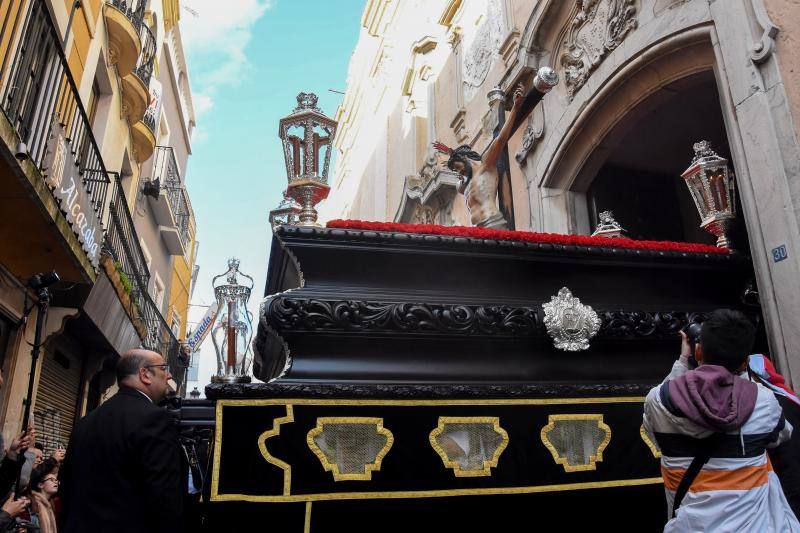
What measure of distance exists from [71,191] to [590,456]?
595 cm

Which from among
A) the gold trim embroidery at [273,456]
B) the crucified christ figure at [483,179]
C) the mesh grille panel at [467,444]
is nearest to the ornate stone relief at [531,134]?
the crucified christ figure at [483,179]

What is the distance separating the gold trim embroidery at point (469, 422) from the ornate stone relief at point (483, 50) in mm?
7562

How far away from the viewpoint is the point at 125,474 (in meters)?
2.49

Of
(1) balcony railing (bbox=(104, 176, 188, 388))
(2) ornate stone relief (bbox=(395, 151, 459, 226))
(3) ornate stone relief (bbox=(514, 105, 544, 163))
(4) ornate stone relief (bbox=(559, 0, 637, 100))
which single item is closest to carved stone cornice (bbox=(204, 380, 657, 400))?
(4) ornate stone relief (bbox=(559, 0, 637, 100))

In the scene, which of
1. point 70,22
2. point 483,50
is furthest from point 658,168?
point 70,22

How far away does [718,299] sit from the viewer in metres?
3.63

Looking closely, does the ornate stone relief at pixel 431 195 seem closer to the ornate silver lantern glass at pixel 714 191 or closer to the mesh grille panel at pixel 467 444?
the ornate silver lantern glass at pixel 714 191

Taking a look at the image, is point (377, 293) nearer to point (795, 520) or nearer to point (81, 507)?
point (81, 507)

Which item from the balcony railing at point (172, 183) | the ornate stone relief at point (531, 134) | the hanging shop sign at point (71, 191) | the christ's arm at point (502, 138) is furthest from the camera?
the balcony railing at point (172, 183)

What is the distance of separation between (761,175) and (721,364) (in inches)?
81.7

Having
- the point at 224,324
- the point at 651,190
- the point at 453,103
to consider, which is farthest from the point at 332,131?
the point at 453,103

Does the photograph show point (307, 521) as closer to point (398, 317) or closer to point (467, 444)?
point (467, 444)

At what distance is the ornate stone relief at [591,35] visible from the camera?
19.1 ft

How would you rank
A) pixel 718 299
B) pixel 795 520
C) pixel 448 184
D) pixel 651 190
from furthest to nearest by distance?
1. pixel 448 184
2. pixel 651 190
3. pixel 718 299
4. pixel 795 520
